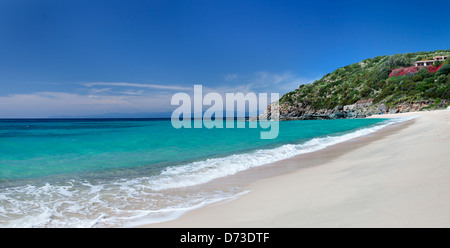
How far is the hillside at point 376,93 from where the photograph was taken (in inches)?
2008

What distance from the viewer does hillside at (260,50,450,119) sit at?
51.0 meters

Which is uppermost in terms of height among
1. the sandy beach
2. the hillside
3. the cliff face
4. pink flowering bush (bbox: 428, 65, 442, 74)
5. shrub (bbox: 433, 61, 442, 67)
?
shrub (bbox: 433, 61, 442, 67)

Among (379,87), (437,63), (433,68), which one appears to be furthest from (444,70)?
(379,87)

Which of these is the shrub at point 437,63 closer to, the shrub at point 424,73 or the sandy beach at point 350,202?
the shrub at point 424,73

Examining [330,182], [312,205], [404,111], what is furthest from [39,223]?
[404,111]

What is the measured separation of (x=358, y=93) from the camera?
70.2 metres

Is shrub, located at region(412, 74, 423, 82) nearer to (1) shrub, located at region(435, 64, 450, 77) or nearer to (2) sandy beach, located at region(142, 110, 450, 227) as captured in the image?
(1) shrub, located at region(435, 64, 450, 77)

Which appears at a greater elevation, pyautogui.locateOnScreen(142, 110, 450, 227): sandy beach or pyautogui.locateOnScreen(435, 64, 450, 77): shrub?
pyautogui.locateOnScreen(435, 64, 450, 77): shrub

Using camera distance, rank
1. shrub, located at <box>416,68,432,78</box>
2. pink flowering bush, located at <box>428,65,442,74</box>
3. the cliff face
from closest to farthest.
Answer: the cliff face, shrub, located at <box>416,68,432,78</box>, pink flowering bush, located at <box>428,65,442,74</box>

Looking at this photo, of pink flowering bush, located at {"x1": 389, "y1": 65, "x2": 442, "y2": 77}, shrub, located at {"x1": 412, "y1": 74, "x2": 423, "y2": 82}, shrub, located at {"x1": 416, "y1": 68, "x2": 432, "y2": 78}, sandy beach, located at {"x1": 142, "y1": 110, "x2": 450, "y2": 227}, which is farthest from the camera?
pink flowering bush, located at {"x1": 389, "y1": 65, "x2": 442, "y2": 77}

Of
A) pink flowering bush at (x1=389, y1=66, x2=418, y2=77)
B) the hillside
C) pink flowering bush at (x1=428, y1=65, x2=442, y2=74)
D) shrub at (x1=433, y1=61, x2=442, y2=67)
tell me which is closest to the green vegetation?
the hillside

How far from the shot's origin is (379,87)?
217 feet
